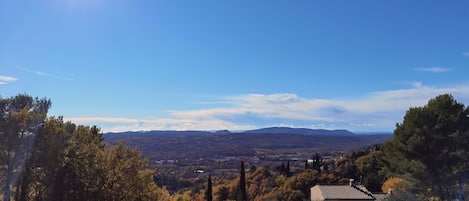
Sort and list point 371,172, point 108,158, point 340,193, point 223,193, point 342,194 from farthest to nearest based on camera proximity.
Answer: point 223,193 < point 371,172 < point 340,193 < point 342,194 < point 108,158

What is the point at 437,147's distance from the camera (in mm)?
27953

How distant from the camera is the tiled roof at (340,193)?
40406mm

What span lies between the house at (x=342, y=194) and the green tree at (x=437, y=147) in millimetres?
10946

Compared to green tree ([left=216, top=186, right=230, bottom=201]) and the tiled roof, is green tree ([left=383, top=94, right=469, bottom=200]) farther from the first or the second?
green tree ([left=216, top=186, right=230, bottom=201])

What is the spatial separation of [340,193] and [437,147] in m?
14.9

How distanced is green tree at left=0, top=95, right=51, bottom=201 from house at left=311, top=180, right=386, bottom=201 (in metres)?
28.9

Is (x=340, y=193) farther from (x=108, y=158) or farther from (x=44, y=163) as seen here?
(x=44, y=163)

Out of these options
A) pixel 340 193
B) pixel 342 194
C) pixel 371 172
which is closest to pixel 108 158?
pixel 342 194

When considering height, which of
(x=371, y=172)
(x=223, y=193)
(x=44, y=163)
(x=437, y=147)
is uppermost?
(x=437, y=147)

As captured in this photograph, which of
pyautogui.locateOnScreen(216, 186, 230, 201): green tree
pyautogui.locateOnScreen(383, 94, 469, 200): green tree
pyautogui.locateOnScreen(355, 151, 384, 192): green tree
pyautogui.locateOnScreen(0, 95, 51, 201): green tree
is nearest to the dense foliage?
pyautogui.locateOnScreen(0, 95, 51, 201): green tree

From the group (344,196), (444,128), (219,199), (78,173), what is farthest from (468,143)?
(219,199)

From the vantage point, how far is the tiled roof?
40406 millimetres

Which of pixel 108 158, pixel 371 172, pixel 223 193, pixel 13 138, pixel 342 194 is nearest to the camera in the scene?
pixel 13 138

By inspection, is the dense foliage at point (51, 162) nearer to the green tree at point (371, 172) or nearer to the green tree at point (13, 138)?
Result: the green tree at point (13, 138)
